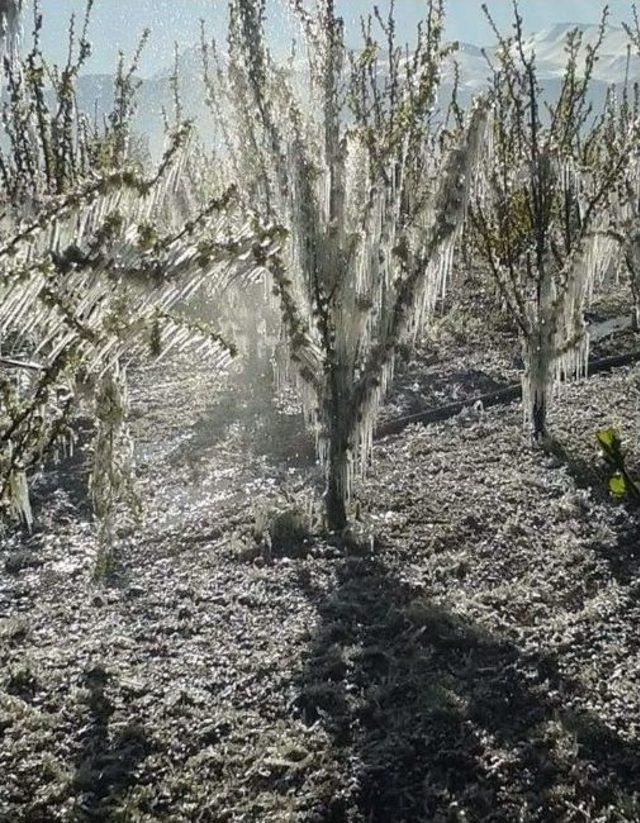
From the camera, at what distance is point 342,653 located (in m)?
3.55

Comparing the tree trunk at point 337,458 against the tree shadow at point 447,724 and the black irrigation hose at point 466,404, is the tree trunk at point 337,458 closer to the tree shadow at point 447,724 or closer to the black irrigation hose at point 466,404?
the tree shadow at point 447,724

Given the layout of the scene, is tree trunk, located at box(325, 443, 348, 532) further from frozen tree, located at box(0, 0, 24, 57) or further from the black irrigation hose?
frozen tree, located at box(0, 0, 24, 57)

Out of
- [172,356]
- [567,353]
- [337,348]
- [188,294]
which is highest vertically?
[188,294]

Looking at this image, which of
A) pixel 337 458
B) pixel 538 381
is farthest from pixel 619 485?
pixel 337 458

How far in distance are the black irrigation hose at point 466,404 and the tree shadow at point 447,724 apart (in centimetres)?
268

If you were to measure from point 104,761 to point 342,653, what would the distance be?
105 cm

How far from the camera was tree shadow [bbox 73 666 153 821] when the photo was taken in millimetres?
2801

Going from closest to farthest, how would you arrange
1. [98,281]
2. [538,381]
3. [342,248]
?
[98,281]
[342,248]
[538,381]

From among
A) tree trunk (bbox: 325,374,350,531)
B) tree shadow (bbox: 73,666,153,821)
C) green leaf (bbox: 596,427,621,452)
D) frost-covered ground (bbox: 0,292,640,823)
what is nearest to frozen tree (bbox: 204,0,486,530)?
tree trunk (bbox: 325,374,350,531)

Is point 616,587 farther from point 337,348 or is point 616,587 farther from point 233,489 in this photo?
point 233,489

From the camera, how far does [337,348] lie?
4.54 meters

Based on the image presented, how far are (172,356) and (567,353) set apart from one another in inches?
189

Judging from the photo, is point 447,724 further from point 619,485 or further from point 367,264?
point 367,264

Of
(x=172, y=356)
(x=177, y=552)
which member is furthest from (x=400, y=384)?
(x=177, y=552)
